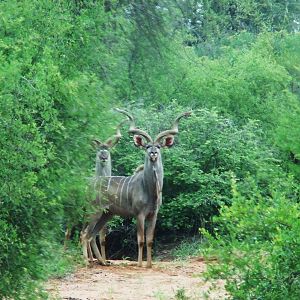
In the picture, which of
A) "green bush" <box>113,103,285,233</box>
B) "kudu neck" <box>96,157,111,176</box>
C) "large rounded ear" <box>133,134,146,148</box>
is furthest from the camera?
"green bush" <box>113,103,285,233</box>

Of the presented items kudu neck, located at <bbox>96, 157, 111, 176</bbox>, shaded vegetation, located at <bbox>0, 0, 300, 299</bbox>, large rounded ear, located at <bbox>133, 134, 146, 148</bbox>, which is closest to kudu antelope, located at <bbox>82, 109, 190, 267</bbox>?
large rounded ear, located at <bbox>133, 134, 146, 148</bbox>

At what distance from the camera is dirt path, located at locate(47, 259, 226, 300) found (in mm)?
11492

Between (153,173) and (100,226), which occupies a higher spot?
(153,173)

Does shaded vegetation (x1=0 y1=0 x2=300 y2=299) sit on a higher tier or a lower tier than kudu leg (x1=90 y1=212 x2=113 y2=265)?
higher

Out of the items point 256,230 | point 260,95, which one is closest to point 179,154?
point 260,95

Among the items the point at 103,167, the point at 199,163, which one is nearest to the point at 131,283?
the point at 103,167

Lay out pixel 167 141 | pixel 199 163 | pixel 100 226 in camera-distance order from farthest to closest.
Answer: pixel 199 163 → pixel 167 141 → pixel 100 226

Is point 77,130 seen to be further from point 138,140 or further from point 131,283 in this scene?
point 138,140

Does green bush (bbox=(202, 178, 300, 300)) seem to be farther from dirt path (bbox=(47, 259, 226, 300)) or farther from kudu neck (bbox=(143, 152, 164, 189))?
kudu neck (bbox=(143, 152, 164, 189))

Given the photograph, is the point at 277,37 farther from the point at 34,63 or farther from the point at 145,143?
the point at 34,63

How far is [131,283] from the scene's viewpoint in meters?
12.9

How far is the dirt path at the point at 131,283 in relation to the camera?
452 inches

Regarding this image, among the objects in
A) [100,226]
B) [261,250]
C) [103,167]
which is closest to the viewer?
[261,250]

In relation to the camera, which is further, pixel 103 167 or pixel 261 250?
pixel 103 167
